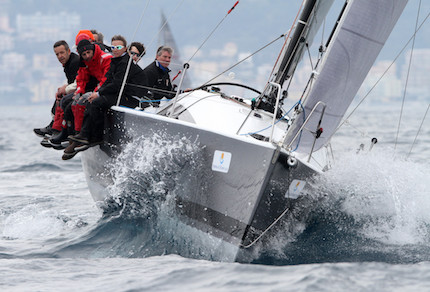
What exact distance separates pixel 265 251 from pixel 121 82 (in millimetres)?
2006

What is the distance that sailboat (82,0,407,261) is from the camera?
15.5ft

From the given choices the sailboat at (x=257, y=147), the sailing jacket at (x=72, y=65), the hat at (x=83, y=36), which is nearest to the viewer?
the sailboat at (x=257, y=147)

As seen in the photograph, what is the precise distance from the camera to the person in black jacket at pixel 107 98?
5.88 metres

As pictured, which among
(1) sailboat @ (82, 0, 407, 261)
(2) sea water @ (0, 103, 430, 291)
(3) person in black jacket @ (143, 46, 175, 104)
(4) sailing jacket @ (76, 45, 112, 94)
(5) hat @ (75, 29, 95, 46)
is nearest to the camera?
(2) sea water @ (0, 103, 430, 291)

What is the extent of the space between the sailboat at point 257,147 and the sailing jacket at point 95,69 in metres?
0.78

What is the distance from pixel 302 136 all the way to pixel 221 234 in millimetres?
923

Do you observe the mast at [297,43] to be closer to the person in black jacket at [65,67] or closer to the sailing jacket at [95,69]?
the sailing jacket at [95,69]

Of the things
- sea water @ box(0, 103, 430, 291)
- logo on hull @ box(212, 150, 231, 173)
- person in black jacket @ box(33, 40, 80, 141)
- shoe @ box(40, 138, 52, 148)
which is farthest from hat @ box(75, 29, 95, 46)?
logo on hull @ box(212, 150, 231, 173)

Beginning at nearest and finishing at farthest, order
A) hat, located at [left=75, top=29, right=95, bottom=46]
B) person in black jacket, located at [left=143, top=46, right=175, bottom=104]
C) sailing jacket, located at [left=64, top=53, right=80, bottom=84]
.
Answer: hat, located at [left=75, top=29, right=95, bottom=46] < person in black jacket, located at [left=143, top=46, right=175, bottom=104] < sailing jacket, located at [left=64, top=53, right=80, bottom=84]

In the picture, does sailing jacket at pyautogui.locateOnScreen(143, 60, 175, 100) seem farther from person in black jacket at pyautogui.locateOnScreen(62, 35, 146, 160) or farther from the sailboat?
the sailboat

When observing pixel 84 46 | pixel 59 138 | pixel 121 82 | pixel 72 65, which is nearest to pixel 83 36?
pixel 72 65

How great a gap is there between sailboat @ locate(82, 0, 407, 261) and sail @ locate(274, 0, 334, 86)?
87cm

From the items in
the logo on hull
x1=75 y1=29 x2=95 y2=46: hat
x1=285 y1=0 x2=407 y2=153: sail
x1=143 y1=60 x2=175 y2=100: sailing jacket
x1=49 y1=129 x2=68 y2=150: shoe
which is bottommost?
x1=49 y1=129 x2=68 y2=150: shoe

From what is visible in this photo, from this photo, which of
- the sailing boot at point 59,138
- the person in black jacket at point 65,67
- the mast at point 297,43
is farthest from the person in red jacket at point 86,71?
the mast at point 297,43
